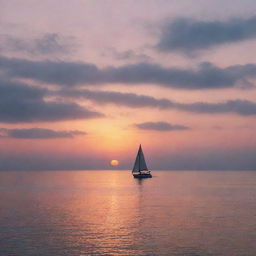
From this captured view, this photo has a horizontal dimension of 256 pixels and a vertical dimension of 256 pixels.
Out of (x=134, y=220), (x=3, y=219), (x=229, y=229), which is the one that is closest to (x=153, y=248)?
(x=229, y=229)

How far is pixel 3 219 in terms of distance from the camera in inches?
2657

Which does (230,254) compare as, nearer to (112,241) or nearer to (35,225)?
(112,241)

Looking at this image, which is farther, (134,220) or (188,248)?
(134,220)

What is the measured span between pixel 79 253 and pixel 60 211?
122ft

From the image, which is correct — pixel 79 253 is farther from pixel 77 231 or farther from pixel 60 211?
pixel 60 211

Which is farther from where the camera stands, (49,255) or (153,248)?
(153,248)

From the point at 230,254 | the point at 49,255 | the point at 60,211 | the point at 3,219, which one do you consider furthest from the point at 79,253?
the point at 60,211

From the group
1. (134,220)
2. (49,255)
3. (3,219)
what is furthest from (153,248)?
(3,219)

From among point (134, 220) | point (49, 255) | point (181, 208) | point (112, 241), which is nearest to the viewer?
point (49, 255)

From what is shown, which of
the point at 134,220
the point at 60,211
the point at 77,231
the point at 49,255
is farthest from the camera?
the point at 60,211

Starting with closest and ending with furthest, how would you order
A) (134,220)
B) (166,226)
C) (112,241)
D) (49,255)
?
(49,255)
(112,241)
(166,226)
(134,220)

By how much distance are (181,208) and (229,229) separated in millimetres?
28475

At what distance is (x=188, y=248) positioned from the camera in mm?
45312

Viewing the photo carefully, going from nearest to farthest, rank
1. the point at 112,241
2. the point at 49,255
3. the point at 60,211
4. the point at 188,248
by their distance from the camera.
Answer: the point at 49,255 → the point at 188,248 → the point at 112,241 → the point at 60,211
